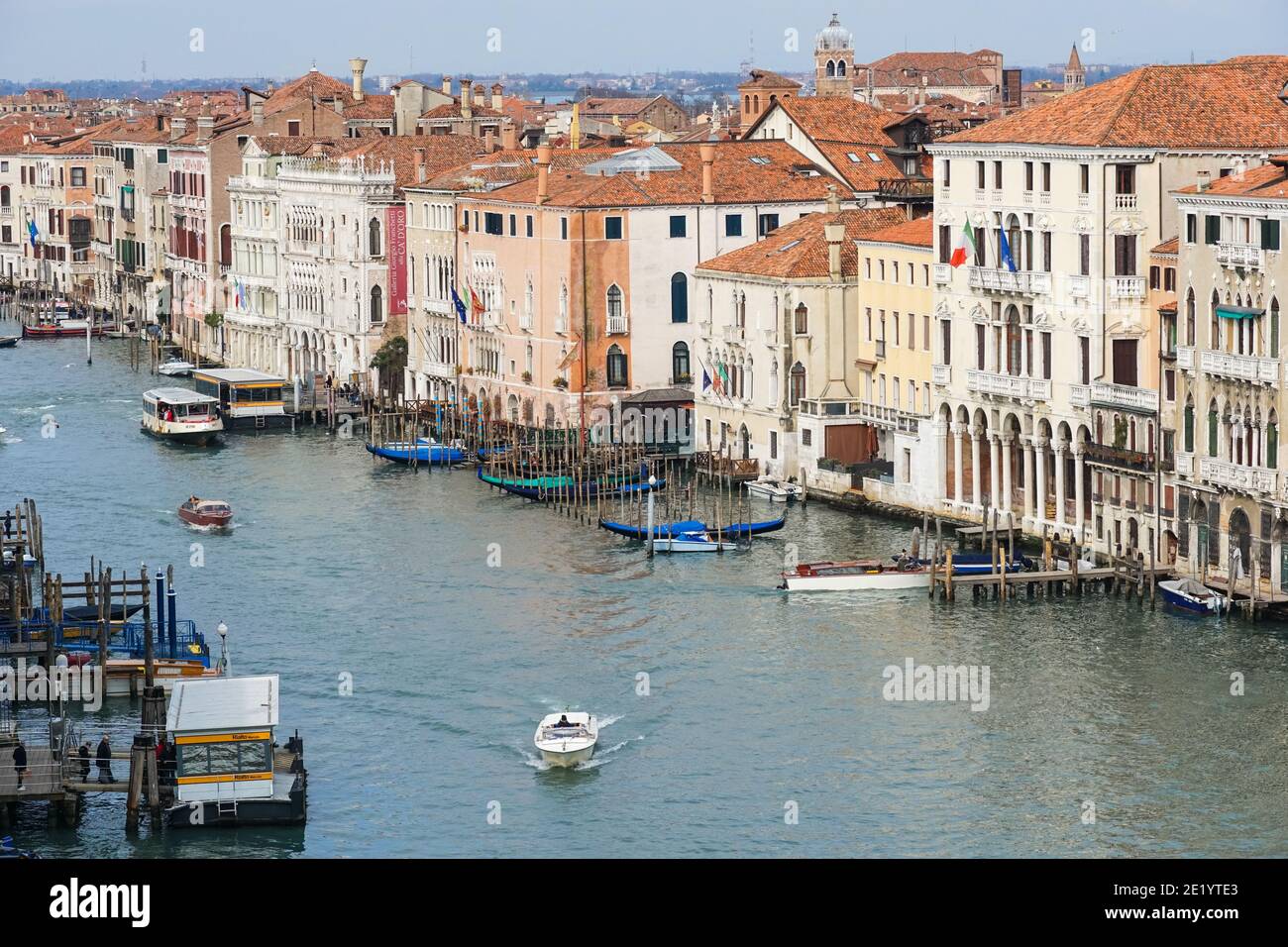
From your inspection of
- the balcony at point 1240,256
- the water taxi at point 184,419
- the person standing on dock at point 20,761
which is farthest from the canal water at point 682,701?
the water taxi at point 184,419

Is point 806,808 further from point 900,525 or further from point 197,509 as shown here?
point 197,509

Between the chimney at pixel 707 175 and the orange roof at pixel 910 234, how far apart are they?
7.60m

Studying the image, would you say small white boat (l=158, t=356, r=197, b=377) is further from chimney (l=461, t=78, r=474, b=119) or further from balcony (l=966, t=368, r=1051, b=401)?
balcony (l=966, t=368, r=1051, b=401)

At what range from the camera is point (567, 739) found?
2462 centimetres

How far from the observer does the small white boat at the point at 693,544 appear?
3938cm

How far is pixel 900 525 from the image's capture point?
4147 centimetres

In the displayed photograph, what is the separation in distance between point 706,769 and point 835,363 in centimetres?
2272

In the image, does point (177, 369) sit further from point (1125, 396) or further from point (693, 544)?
point (1125, 396)


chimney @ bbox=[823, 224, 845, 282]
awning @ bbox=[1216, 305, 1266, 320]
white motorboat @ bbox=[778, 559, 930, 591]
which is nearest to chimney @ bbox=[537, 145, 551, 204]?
chimney @ bbox=[823, 224, 845, 282]

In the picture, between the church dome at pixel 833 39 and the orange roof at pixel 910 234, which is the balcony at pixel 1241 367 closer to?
the orange roof at pixel 910 234

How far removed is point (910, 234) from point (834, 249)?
7.55 feet

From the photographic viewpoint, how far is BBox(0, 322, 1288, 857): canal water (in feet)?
72.8
